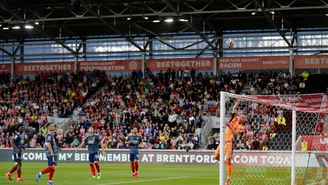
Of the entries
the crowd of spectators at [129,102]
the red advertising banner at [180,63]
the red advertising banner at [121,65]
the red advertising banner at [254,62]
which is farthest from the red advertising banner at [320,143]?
the red advertising banner at [121,65]

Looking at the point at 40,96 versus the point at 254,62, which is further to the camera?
the point at 40,96

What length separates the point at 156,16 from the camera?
1948 inches

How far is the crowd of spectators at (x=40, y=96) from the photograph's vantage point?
5072cm

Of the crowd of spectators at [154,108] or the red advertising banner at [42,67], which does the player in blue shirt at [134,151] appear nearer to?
the crowd of spectators at [154,108]

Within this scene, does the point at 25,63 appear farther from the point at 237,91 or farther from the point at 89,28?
the point at 237,91

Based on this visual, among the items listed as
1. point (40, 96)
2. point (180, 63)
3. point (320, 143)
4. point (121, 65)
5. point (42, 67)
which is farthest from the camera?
point (42, 67)

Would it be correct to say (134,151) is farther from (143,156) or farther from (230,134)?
(143,156)

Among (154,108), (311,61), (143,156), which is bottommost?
(143,156)

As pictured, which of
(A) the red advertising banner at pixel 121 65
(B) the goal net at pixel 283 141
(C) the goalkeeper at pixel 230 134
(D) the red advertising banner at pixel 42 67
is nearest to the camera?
(B) the goal net at pixel 283 141

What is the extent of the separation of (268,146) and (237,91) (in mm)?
18900

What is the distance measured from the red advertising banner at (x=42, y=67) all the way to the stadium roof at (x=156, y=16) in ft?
8.89

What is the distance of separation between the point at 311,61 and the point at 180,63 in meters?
10.3

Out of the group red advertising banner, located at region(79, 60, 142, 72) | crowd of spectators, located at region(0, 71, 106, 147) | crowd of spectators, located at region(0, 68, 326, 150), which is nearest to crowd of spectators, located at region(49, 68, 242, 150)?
crowd of spectators, located at region(0, 68, 326, 150)

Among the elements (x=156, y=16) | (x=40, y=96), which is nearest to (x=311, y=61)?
(x=156, y=16)
